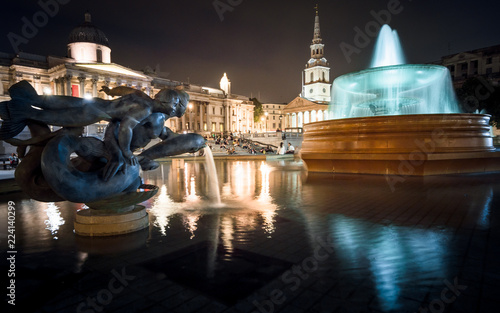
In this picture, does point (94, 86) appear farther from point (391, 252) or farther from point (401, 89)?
point (391, 252)

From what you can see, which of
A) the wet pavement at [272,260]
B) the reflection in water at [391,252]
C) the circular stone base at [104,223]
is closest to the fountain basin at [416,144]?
the wet pavement at [272,260]

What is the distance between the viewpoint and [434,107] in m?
13.7

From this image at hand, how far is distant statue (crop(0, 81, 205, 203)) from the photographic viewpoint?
317 cm

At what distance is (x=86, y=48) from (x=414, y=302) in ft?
209

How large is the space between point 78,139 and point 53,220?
7.84 ft

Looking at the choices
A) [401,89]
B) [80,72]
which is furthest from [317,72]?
[401,89]

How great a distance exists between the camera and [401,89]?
1396cm

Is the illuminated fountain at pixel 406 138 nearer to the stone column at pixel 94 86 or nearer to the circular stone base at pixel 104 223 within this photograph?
the circular stone base at pixel 104 223

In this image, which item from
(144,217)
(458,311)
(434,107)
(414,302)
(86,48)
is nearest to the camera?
(458,311)

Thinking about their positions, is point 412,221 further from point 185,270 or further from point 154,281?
point 154,281

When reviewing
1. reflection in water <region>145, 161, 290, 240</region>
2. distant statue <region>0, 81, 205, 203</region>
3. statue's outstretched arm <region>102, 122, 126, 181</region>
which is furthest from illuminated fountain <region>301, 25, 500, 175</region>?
statue's outstretched arm <region>102, 122, 126, 181</region>

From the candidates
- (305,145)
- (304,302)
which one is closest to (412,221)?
(304,302)
